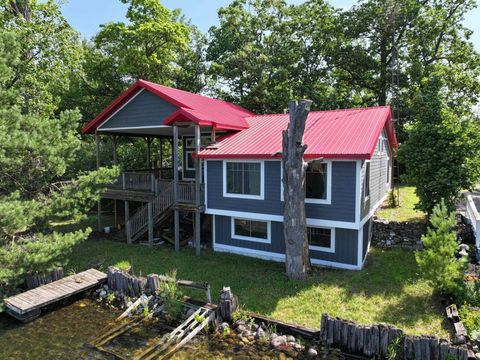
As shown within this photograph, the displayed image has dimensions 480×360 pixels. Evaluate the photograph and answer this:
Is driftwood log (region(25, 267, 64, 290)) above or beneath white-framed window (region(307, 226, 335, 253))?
beneath

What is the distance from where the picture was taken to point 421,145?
12922 millimetres

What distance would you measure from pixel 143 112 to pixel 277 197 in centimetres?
794

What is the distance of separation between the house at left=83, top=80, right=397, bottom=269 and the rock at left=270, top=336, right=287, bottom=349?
4641 mm

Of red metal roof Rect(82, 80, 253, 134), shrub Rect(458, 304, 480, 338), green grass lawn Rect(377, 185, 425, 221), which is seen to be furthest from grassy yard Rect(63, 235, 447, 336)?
red metal roof Rect(82, 80, 253, 134)

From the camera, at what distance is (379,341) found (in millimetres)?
6691

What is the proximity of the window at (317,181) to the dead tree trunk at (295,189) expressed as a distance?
1.26 meters

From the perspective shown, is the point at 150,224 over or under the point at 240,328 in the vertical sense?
over

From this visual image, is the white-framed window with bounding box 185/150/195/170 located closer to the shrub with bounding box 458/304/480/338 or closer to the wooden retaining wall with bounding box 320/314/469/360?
the wooden retaining wall with bounding box 320/314/469/360

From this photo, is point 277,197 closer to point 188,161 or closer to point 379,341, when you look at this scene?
point 379,341

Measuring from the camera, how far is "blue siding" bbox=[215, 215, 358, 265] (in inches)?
433

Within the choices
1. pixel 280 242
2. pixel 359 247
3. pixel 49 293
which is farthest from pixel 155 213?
pixel 359 247

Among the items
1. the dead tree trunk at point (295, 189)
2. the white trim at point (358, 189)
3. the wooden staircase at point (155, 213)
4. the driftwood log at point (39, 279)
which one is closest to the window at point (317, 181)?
the white trim at point (358, 189)

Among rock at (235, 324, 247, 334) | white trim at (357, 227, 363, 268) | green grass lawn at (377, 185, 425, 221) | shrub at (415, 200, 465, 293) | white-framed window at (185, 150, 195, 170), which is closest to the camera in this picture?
rock at (235, 324, 247, 334)

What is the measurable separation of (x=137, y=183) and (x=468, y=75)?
89.5ft
